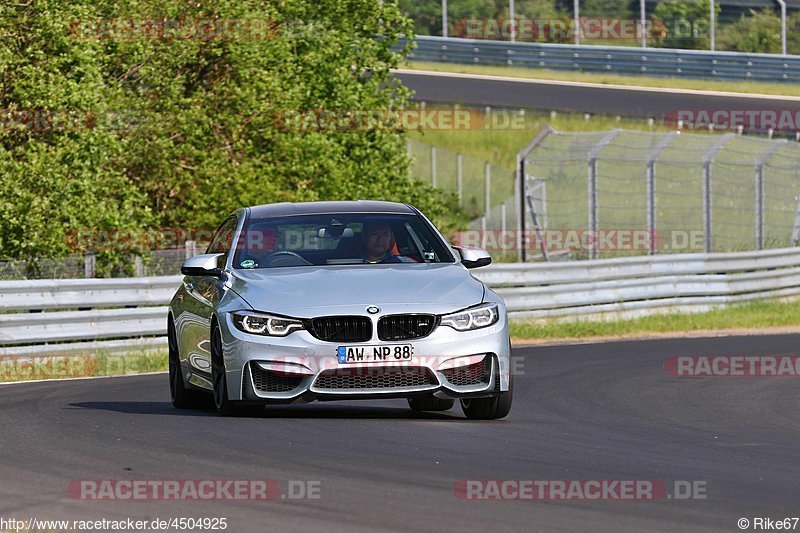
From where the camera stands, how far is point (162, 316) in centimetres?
1919

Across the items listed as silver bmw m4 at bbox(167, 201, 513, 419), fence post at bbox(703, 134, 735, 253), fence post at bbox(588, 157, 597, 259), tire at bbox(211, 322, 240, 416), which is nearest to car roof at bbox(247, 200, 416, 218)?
silver bmw m4 at bbox(167, 201, 513, 419)

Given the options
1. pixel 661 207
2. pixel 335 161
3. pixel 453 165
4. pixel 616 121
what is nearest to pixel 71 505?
pixel 335 161

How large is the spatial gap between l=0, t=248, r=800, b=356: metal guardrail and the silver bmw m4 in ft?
24.0

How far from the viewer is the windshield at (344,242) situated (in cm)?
1116

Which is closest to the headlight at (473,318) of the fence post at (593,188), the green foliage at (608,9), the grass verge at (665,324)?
the grass verge at (665,324)

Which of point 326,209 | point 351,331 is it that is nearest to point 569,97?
point 326,209

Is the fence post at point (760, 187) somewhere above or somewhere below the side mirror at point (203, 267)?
below

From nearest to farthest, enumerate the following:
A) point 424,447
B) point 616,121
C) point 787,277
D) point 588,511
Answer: point 588,511
point 424,447
point 787,277
point 616,121

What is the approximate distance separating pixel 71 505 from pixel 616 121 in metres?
39.6

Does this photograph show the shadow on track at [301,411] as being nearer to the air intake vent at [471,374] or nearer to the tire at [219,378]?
the tire at [219,378]

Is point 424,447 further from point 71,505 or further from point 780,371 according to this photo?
point 780,371

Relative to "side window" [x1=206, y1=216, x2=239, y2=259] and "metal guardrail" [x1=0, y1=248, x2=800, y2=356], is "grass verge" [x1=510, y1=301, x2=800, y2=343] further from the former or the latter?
"side window" [x1=206, y1=216, x2=239, y2=259]

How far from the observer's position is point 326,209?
1157 cm

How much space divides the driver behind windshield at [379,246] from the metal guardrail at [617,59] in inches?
1537
